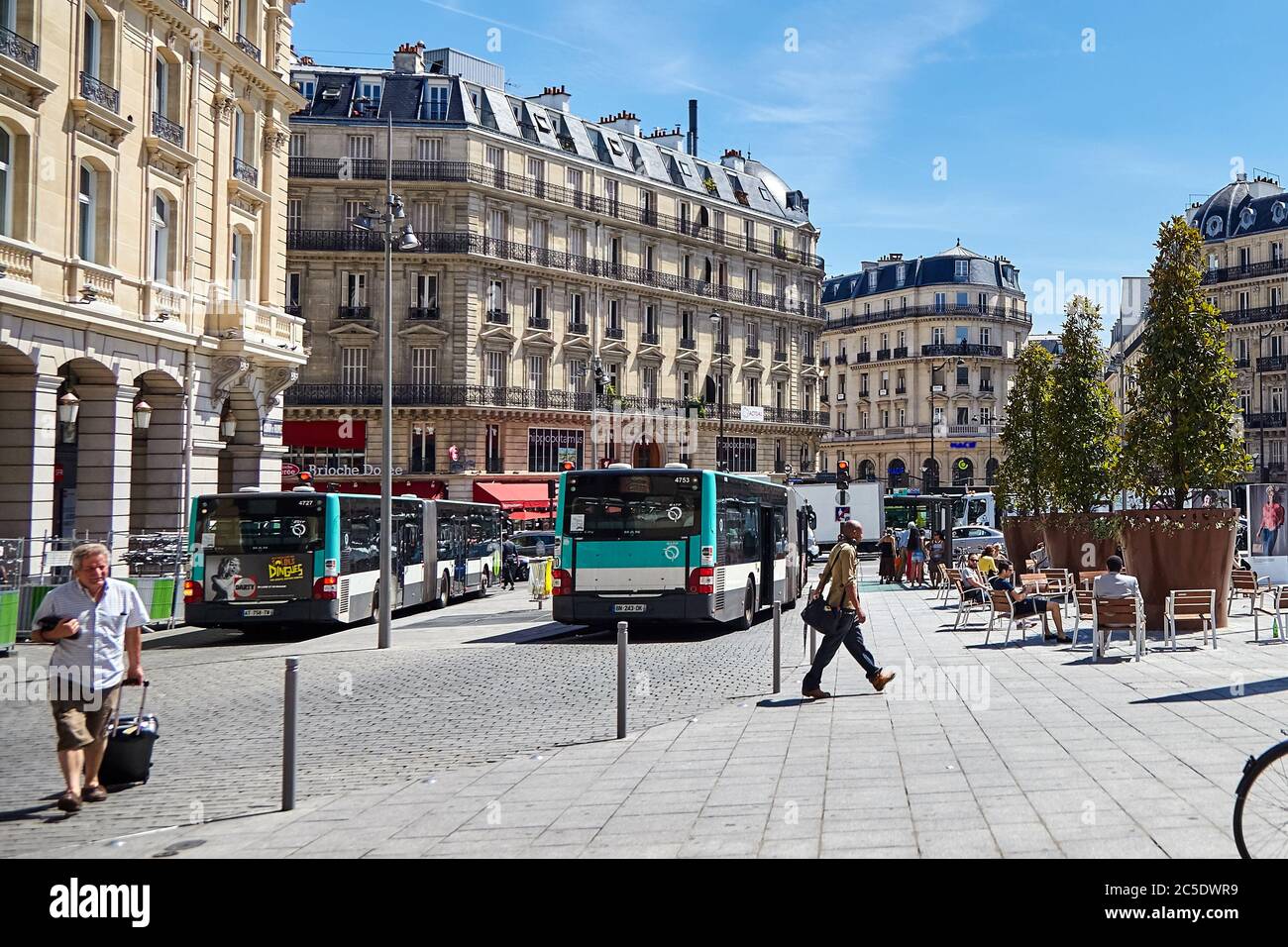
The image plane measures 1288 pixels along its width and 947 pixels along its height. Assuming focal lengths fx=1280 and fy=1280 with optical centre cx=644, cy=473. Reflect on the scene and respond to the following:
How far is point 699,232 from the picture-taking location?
65.0 metres

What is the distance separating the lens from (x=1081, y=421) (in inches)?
1121

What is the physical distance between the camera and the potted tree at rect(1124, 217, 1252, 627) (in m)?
18.8

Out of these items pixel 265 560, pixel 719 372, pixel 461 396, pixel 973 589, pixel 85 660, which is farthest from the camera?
pixel 719 372

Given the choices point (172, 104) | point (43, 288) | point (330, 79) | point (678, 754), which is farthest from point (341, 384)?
point (678, 754)

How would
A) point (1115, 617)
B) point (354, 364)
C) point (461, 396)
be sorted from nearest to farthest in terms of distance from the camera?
point (1115, 617), point (461, 396), point (354, 364)

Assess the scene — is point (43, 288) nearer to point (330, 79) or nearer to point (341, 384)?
point (341, 384)

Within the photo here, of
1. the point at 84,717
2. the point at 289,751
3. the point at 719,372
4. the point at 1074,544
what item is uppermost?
the point at 719,372

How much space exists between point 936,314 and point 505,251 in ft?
158


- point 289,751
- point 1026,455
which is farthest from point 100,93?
point 1026,455

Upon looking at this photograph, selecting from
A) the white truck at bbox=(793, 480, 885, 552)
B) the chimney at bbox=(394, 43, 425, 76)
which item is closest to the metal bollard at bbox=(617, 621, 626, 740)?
the white truck at bbox=(793, 480, 885, 552)

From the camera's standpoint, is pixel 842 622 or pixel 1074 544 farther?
pixel 1074 544

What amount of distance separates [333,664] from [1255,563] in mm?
22614

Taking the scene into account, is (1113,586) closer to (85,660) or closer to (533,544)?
(85,660)

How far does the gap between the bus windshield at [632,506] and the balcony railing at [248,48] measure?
16.8 m
